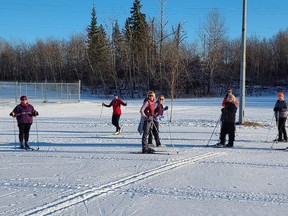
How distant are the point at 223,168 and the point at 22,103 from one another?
656cm

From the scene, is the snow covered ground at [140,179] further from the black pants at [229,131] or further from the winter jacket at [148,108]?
the winter jacket at [148,108]

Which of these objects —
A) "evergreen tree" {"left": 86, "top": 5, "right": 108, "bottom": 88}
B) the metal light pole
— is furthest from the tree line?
the metal light pole

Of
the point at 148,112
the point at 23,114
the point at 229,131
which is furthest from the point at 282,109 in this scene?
the point at 23,114

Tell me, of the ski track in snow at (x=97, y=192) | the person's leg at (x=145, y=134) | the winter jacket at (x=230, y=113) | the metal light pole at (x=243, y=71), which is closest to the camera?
the ski track in snow at (x=97, y=192)

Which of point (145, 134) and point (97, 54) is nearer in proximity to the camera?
point (145, 134)

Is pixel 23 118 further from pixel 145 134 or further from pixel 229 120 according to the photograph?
pixel 229 120

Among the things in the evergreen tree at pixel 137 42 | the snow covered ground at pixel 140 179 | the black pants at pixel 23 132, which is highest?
the evergreen tree at pixel 137 42

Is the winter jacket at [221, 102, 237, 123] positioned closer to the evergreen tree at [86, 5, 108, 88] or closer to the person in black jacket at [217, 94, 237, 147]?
the person in black jacket at [217, 94, 237, 147]

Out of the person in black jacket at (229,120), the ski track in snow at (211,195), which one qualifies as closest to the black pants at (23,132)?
the ski track in snow at (211,195)

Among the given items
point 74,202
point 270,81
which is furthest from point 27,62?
point 74,202

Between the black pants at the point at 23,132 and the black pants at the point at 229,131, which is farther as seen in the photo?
the black pants at the point at 229,131

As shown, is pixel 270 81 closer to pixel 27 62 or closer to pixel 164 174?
pixel 27 62

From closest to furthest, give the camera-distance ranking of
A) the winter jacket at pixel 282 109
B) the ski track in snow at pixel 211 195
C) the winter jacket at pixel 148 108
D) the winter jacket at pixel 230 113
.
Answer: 1. the ski track in snow at pixel 211 195
2. the winter jacket at pixel 148 108
3. the winter jacket at pixel 230 113
4. the winter jacket at pixel 282 109

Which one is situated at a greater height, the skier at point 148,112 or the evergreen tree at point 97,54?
the evergreen tree at point 97,54
